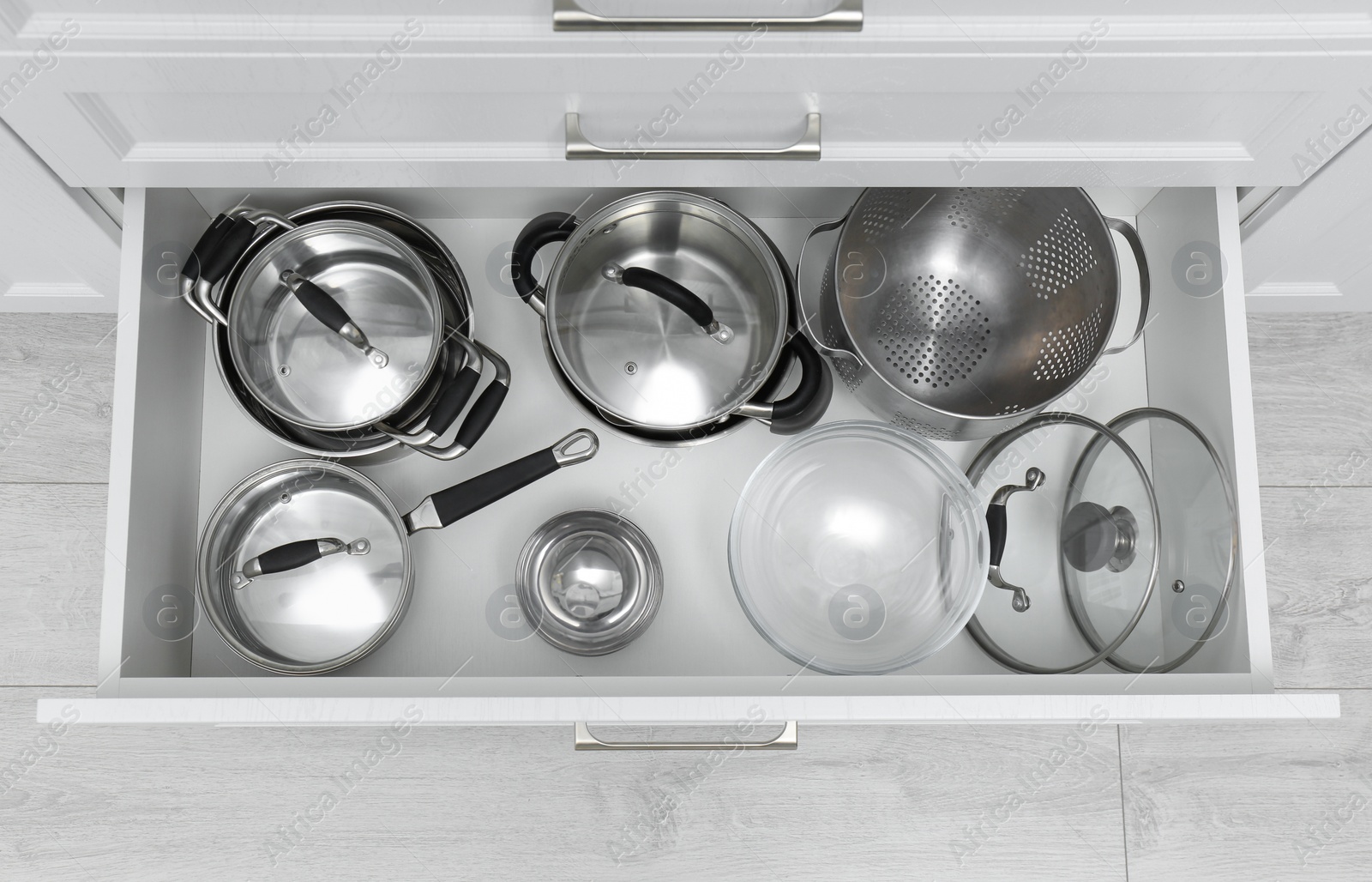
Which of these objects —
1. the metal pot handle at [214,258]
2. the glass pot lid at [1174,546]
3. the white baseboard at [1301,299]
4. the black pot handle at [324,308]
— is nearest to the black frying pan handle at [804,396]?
the glass pot lid at [1174,546]

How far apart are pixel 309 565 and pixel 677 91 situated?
0.55 metres

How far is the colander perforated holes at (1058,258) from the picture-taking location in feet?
2.62

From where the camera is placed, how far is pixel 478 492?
0.79m

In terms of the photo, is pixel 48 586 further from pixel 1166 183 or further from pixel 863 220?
pixel 1166 183

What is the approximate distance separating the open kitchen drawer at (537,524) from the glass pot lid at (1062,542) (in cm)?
4

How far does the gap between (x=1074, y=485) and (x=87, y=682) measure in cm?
125

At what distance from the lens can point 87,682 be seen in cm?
114

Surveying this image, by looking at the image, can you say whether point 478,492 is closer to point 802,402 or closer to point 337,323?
point 337,323

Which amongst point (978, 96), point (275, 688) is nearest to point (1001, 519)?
point (978, 96)

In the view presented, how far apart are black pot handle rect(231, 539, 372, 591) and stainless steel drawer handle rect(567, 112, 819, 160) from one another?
16.5 inches

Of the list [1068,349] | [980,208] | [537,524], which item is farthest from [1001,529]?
[537,524]

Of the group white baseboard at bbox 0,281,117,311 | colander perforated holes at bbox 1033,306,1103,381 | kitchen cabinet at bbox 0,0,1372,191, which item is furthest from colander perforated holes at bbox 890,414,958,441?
white baseboard at bbox 0,281,117,311

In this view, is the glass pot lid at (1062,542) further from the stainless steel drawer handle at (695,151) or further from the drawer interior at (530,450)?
the stainless steel drawer handle at (695,151)

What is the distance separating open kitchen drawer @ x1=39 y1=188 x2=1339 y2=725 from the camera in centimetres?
64
